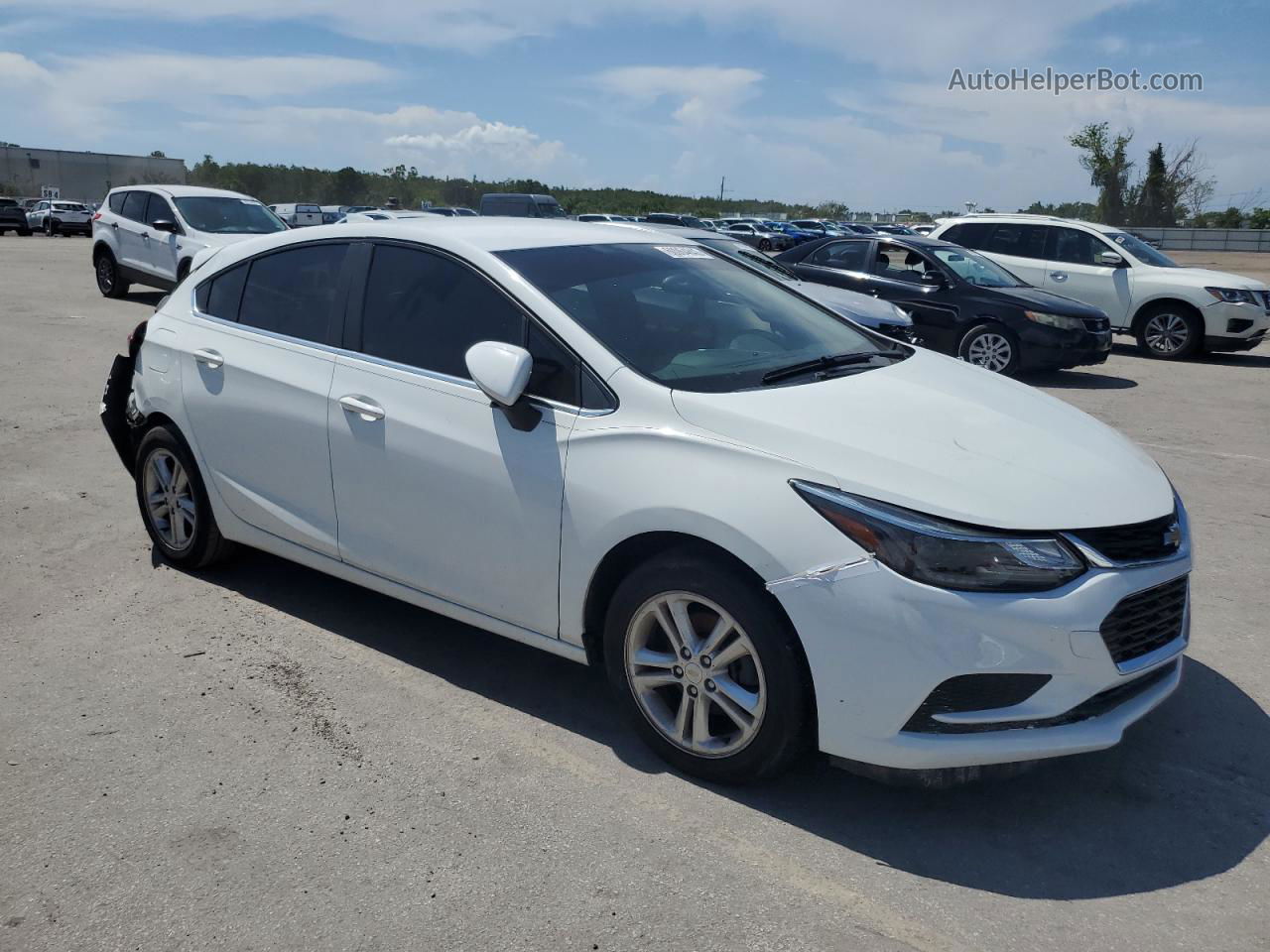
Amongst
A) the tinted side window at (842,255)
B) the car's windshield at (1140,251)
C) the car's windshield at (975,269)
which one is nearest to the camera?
the car's windshield at (975,269)

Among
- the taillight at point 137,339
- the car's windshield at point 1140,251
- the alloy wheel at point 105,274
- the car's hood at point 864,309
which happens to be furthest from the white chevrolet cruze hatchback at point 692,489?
the alloy wheel at point 105,274

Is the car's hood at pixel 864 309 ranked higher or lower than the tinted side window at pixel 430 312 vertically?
lower

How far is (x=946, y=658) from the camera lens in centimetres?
299

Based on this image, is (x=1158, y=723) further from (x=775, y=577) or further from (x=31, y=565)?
(x=31, y=565)

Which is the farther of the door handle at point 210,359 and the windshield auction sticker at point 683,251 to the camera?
the door handle at point 210,359

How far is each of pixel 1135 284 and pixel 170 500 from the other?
43.3 feet

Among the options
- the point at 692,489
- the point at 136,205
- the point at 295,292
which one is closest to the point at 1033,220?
the point at 295,292

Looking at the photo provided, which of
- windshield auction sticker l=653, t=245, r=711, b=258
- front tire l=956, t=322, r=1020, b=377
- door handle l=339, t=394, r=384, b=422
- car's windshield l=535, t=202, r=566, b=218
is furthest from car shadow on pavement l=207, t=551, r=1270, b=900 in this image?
car's windshield l=535, t=202, r=566, b=218

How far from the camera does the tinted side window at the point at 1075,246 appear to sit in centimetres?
1489

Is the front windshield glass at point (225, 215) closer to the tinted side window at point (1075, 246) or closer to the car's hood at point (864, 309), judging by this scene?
the car's hood at point (864, 309)

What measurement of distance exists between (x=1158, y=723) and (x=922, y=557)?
1.56 m

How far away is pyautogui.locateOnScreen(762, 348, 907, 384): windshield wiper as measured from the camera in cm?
382

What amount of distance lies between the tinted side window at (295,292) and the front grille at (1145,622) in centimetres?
307

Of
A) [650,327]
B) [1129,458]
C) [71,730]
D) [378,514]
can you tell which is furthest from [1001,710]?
[71,730]
